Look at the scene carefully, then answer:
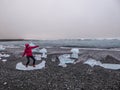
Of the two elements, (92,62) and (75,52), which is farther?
(75,52)

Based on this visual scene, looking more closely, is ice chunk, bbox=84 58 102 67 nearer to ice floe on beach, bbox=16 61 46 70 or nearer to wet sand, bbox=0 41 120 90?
wet sand, bbox=0 41 120 90

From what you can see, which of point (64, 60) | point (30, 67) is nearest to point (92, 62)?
point (64, 60)

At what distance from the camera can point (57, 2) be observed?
1.27 m

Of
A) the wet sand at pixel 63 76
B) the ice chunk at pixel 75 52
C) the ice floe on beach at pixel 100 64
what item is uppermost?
the ice chunk at pixel 75 52

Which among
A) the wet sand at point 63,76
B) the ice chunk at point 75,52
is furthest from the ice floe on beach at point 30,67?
the ice chunk at point 75,52

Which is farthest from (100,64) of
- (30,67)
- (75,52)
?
(30,67)

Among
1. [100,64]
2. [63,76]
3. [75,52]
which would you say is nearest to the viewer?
[63,76]

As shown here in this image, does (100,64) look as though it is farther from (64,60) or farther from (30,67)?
(30,67)

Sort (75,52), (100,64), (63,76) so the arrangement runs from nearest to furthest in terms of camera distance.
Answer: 1. (63,76)
2. (100,64)
3. (75,52)

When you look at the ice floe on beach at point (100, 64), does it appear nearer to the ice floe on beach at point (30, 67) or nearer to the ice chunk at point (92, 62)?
the ice chunk at point (92, 62)

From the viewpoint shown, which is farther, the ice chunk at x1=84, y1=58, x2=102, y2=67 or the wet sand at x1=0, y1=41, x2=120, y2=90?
the ice chunk at x1=84, y1=58, x2=102, y2=67

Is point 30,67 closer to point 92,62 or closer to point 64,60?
point 64,60

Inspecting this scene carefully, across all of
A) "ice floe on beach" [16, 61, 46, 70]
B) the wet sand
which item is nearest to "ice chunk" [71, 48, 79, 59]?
the wet sand

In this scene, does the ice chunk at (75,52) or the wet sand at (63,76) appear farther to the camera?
the ice chunk at (75,52)
